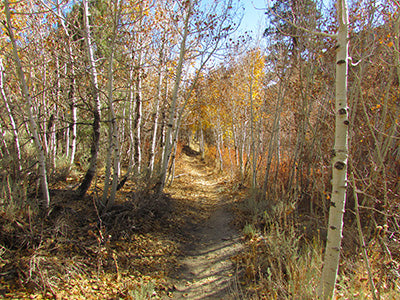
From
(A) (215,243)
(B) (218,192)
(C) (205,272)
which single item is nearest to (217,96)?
(B) (218,192)

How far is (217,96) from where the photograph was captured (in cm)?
1077

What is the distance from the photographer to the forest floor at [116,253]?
2.58 metres

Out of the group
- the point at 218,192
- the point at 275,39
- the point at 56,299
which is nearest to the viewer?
the point at 56,299

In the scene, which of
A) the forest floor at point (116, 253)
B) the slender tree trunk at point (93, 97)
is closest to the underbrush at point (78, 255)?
the forest floor at point (116, 253)

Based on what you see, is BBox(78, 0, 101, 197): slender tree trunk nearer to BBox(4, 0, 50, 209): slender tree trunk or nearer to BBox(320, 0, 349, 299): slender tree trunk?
BBox(4, 0, 50, 209): slender tree trunk

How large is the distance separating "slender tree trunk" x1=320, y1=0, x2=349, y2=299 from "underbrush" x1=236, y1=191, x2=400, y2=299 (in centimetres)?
40

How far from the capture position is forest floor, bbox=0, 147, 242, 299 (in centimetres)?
258

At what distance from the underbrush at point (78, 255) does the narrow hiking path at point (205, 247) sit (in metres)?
0.27

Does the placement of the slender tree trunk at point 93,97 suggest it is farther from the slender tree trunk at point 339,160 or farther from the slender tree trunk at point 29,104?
the slender tree trunk at point 339,160

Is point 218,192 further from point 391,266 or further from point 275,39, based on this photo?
point 391,266

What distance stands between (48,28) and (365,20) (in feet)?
24.1

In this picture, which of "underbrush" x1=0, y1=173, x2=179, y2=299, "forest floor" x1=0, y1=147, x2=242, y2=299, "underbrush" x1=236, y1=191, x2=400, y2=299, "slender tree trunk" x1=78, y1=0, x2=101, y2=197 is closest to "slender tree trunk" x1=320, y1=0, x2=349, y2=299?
"underbrush" x1=236, y1=191, x2=400, y2=299

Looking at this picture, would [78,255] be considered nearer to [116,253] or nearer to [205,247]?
[116,253]

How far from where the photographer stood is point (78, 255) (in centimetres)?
315
